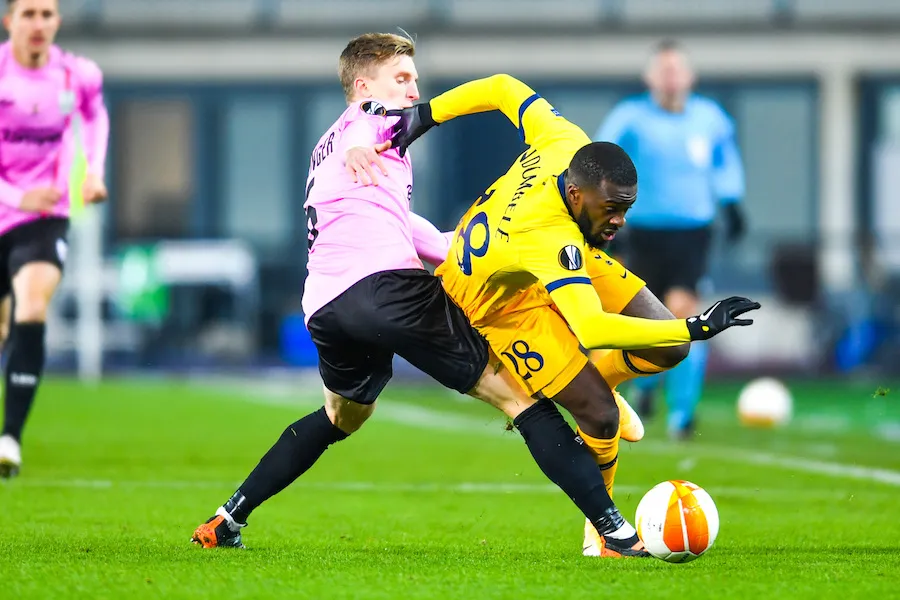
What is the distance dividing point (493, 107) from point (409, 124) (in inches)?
14.2

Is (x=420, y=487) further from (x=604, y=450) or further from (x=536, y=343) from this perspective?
(x=536, y=343)

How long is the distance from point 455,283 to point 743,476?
10.9ft

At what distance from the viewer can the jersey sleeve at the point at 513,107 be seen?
208 inches

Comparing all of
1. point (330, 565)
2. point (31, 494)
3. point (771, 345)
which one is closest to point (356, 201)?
point (330, 565)

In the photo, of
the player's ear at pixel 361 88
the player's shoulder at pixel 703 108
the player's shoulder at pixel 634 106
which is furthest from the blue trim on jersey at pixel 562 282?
the player's shoulder at pixel 703 108

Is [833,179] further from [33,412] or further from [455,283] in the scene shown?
[455,283]

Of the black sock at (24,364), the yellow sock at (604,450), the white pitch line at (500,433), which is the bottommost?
the white pitch line at (500,433)

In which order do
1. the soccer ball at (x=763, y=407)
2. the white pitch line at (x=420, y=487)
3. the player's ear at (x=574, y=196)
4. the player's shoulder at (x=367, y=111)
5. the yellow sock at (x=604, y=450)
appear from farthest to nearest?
the soccer ball at (x=763, y=407)
the white pitch line at (x=420, y=487)
the player's shoulder at (x=367, y=111)
the yellow sock at (x=604, y=450)
the player's ear at (x=574, y=196)

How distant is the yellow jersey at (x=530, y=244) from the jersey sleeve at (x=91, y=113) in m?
3.04

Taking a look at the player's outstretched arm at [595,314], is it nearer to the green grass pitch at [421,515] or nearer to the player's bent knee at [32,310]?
the green grass pitch at [421,515]

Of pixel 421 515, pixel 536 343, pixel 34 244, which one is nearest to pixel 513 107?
pixel 536 343

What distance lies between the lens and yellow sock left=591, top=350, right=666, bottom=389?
211 inches

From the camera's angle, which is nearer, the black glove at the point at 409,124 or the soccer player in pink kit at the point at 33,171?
the black glove at the point at 409,124

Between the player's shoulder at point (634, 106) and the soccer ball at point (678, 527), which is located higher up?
the player's shoulder at point (634, 106)
